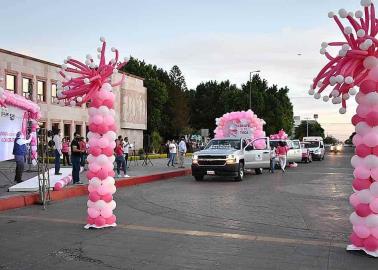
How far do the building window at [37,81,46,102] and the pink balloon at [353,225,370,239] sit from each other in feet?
125

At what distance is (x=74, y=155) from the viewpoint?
52.6 feet

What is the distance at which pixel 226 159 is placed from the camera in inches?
762

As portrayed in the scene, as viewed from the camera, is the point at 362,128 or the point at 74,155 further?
the point at 74,155

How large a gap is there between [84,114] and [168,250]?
42506mm

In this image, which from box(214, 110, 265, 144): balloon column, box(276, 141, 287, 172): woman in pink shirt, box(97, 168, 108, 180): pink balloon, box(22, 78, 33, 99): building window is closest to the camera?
box(97, 168, 108, 180): pink balloon

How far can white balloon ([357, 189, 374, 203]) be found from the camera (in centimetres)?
692

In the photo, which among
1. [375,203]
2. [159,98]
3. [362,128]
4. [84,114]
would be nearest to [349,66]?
[362,128]

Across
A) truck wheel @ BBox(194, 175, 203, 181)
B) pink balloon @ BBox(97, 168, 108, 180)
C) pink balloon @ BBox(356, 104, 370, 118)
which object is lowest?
truck wheel @ BBox(194, 175, 203, 181)

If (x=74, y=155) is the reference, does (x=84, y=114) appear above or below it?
above

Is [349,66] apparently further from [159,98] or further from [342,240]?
[159,98]

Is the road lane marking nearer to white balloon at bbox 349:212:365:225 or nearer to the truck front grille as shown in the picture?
white balloon at bbox 349:212:365:225

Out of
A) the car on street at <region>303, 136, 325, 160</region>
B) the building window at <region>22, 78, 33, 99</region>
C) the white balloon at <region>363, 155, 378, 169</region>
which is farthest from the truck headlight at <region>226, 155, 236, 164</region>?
the building window at <region>22, 78, 33, 99</region>

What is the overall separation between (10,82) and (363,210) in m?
35.8

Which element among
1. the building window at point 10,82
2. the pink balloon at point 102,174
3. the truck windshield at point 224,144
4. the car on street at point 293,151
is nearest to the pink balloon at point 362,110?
the pink balloon at point 102,174
